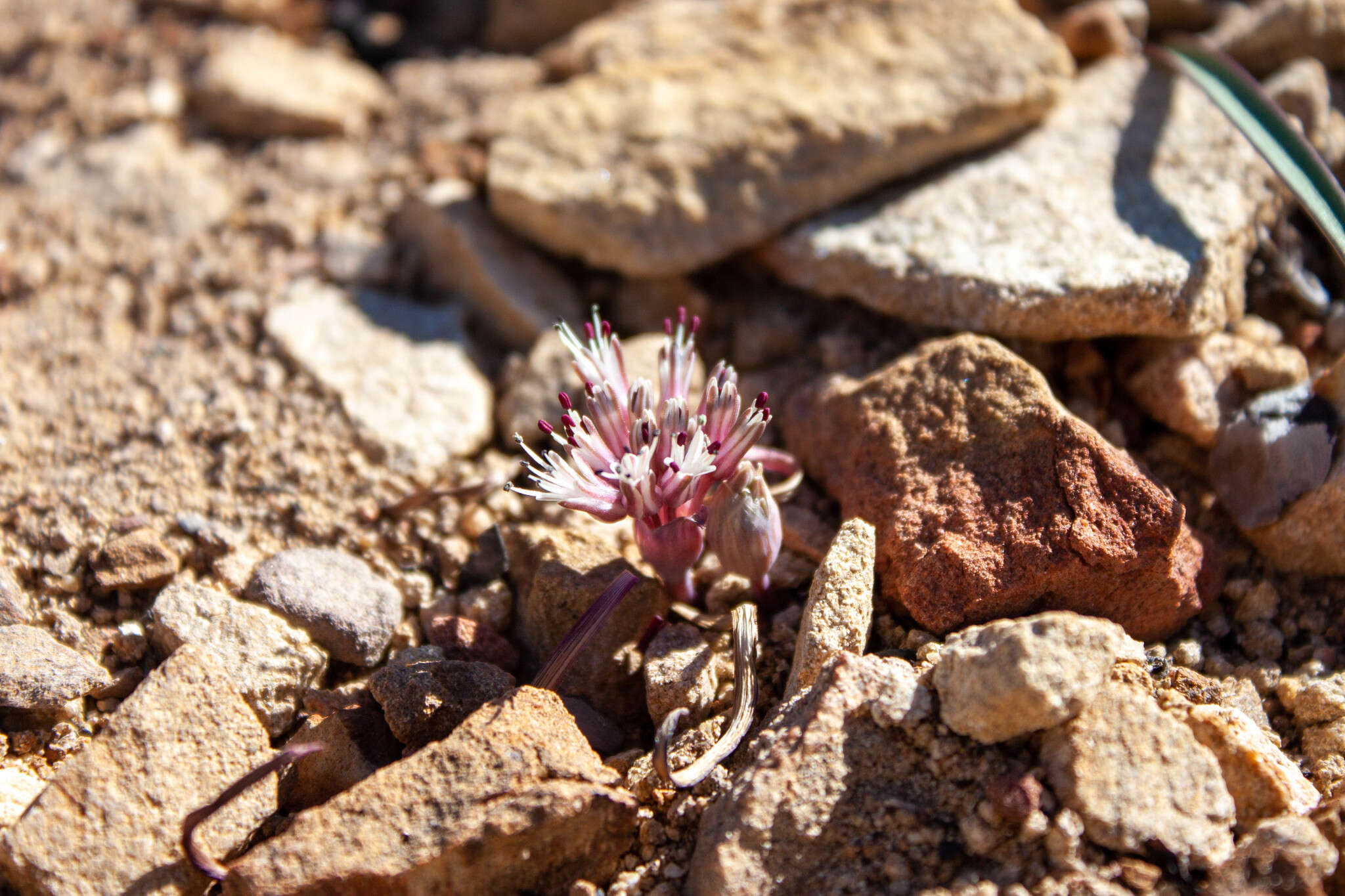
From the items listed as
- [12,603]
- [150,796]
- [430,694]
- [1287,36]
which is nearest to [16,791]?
[150,796]

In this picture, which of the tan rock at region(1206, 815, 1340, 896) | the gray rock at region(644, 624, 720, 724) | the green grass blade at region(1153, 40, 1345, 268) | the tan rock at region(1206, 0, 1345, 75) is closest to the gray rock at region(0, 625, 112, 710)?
the gray rock at region(644, 624, 720, 724)

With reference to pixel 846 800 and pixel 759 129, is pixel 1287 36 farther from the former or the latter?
pixel 846 800

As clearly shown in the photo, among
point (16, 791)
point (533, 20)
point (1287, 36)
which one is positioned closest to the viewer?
point (16, 791)

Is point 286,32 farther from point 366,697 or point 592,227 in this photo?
point 366,697

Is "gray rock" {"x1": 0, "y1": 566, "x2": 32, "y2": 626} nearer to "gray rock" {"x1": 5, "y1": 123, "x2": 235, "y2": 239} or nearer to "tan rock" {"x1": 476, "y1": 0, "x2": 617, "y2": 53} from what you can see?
"gray rock" {"x1": 5, "y1": 123, "x2": 235, "y2": 239}

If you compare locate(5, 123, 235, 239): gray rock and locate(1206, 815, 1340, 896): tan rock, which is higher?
locate(5, 123, 235, 239): gray rock

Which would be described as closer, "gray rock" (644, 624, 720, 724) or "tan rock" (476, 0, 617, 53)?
"gray rock" (644, 624, 720, 724)
